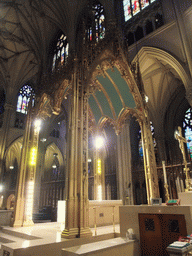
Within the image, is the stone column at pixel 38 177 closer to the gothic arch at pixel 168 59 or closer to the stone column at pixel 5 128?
the stone column at pixel 5 128

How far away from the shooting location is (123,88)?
9242 mm

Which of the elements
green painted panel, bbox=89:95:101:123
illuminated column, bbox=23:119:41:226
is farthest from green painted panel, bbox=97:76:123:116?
illuminated column, bbox=23:119:41:226

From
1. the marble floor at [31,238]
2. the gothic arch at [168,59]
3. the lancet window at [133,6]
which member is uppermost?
the lancet window at [133,6]

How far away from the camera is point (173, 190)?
13.7 meters

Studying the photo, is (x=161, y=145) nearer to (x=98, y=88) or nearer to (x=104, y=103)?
(x=104, y=103)

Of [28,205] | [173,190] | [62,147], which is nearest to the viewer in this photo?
[28,205]

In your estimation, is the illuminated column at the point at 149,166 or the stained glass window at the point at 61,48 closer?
the illuminated column at the point at 149,166

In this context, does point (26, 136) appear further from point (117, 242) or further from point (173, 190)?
point (173, 190)

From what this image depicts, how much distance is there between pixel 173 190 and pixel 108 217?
804cm

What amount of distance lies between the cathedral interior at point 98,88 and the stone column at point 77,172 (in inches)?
1.2

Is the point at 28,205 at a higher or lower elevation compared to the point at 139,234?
higher

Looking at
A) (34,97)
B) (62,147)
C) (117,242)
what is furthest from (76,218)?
(62,147)

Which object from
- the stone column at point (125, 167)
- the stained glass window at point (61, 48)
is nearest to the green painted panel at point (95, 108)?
the stone column at point (125, 167)

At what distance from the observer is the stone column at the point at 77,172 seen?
528cm
